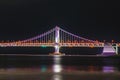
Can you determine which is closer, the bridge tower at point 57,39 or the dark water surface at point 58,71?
the dark water surface at point 58,71

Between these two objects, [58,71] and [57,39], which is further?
[57,39]

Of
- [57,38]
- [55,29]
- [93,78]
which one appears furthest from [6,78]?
[55,29]

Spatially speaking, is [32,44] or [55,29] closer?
[32,44]

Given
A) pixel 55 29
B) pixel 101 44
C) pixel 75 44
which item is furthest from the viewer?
pixel 55 29

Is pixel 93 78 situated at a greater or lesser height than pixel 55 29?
lesser

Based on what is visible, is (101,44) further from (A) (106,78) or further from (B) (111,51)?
(A) (106,78)

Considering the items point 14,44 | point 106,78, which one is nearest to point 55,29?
point 14,44

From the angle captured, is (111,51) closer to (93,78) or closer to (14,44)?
(14,44)

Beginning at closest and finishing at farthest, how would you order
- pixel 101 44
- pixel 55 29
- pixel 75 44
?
pixel 75 44 → pixel 101 44 → pixel 55 29

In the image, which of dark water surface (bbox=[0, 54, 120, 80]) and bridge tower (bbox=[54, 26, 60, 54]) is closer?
dark water surface (bbox=[0, 54, 120, 80])
